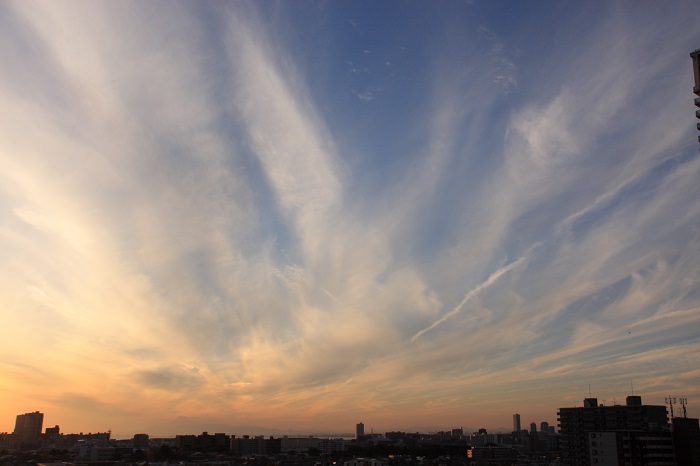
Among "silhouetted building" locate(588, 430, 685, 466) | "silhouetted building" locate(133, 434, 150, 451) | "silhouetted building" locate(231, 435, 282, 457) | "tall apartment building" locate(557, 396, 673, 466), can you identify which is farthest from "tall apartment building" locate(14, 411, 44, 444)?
"silhouetted building" locate(588, 430, 685, 466)

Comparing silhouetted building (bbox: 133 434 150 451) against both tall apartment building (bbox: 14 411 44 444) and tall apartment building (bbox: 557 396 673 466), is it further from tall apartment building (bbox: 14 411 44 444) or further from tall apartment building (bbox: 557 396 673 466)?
tall apartment building (bbox: 557 396 673 466)

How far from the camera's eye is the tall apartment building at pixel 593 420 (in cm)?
7500

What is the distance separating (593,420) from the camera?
7706 centimetres

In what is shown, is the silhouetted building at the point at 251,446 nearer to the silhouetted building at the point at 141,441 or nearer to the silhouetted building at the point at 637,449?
the silhouetted building at the point at 141,441

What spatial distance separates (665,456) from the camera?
55125 mm

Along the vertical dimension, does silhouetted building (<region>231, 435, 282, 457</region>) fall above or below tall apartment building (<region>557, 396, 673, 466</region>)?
below

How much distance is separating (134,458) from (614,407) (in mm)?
98402

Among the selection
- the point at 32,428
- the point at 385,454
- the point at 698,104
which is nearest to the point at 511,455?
the point at 385,454

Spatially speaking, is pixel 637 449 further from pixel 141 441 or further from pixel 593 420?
pixel 141 441

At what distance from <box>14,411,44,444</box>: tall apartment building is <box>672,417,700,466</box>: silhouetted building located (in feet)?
657

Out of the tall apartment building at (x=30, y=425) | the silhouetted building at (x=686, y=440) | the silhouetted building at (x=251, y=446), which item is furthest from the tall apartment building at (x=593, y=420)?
the tall apartment building at (x=30, y=425)

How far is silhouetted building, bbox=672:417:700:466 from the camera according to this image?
55.7 metres

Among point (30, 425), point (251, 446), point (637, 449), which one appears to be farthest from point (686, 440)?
point (30, 425)

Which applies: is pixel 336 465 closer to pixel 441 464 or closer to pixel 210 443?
pixel 441 464
